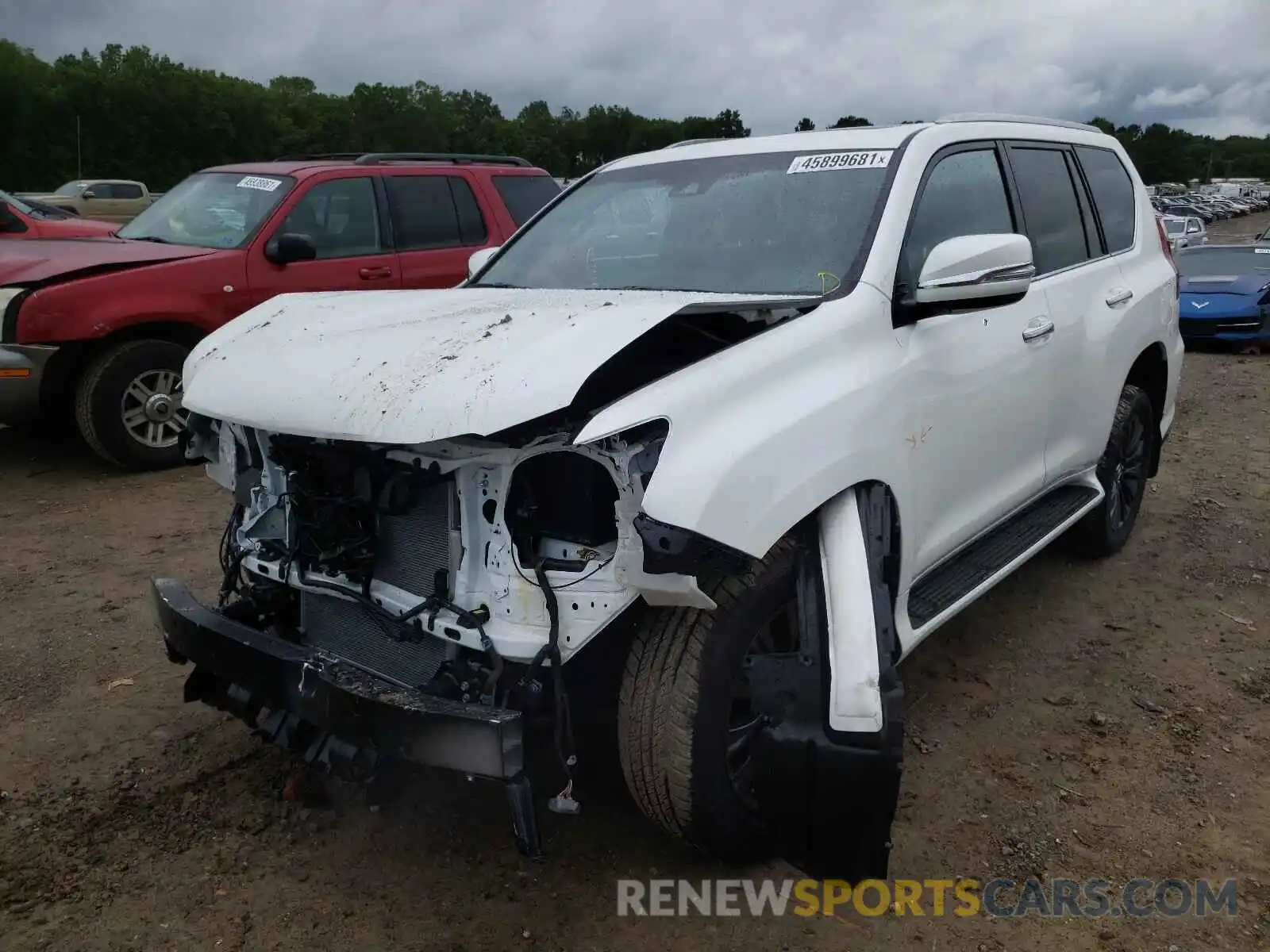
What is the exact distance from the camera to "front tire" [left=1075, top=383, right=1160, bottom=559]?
4.53 metres

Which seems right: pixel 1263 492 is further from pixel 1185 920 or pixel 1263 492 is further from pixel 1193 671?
pixel 1185 920

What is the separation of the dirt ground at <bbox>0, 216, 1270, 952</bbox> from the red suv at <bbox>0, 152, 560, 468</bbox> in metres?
1.72

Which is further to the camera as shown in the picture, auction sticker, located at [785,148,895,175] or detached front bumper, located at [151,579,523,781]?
auction sticker, located at [785,148,895,175]

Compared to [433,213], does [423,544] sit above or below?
below

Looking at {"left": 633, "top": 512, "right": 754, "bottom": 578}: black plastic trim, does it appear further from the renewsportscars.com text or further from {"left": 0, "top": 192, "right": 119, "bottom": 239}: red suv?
{"left": 0, "top": 192, "right": 119, "bottom": 239}: red suv

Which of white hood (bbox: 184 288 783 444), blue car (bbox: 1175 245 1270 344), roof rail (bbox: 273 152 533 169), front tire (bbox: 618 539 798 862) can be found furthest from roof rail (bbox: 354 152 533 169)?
blue car (bbox: 1175 245 1270 344)

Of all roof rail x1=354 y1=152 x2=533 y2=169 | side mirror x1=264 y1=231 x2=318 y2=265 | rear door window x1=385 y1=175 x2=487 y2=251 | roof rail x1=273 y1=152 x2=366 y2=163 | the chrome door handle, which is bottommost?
the chrome door handle

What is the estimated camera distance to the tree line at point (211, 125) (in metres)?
48.5

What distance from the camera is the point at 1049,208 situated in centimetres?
402

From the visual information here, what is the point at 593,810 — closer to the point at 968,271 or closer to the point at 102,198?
the point at 968,271

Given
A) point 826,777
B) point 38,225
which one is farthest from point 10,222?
point 826,777

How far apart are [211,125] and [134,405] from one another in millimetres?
56429

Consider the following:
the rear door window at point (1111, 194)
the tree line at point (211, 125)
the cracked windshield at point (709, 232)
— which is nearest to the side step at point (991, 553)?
the cracked windshield at point (709, 232)

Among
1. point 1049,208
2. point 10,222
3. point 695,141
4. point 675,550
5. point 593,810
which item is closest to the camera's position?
point 675,550
